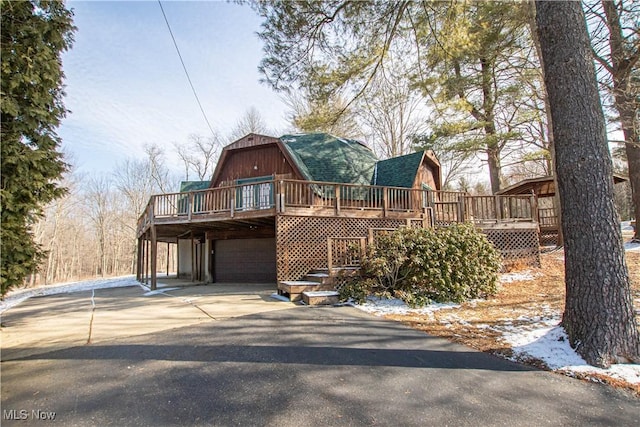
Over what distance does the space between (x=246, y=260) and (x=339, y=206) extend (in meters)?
5.40

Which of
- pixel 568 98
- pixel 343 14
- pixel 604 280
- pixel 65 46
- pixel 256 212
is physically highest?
pixel 343 14

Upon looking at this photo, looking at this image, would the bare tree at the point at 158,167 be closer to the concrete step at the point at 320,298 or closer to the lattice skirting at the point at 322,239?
the lattice skirting at the point at 322,239

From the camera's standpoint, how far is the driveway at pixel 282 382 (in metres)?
2.64

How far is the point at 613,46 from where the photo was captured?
1054 cm

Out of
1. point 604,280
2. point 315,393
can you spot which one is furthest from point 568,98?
point 315,393

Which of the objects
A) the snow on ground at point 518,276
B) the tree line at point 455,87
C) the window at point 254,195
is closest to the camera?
the tree line at point 455,87

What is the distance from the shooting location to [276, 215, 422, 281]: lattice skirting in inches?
344

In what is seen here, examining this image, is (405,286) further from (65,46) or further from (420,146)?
(420,146)

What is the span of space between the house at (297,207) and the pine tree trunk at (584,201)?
453 centimetres

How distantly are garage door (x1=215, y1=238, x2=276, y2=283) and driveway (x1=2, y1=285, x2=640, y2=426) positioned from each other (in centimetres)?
744

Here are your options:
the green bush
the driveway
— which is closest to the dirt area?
the driveway

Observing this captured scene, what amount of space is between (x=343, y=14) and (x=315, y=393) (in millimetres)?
8147

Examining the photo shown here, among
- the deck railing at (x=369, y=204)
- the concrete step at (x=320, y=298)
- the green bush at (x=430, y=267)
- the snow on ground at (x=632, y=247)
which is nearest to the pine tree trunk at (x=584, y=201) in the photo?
the green bush at (x=430, y=267)

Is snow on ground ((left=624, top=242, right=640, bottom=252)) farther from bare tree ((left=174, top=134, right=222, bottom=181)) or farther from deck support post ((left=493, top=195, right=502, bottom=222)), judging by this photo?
bare tree ((left=174, top=134, right=222, bottom=181))
